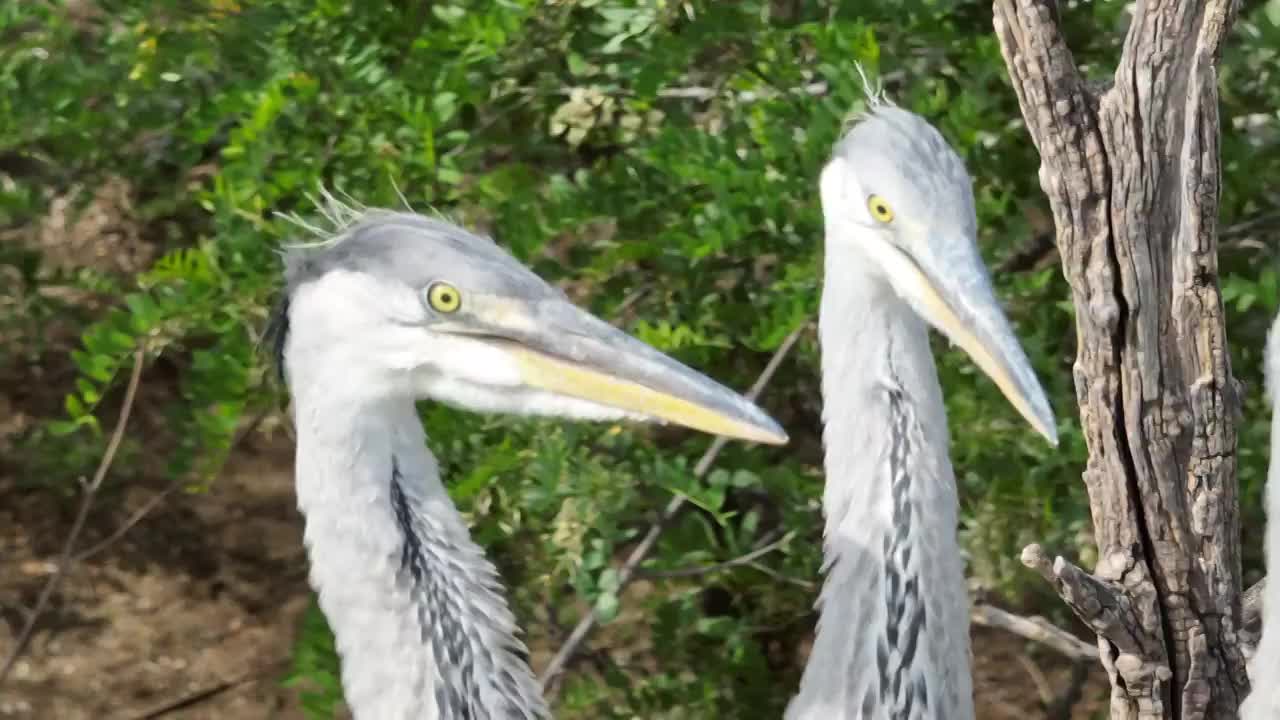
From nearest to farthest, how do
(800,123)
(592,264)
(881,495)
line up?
(881,495)
(800,123)
(592,264)

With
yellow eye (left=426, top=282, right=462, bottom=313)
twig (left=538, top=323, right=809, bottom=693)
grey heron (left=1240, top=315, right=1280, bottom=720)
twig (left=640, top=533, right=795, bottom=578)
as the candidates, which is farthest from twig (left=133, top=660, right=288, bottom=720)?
grey heron (left=1240, top=315, right=1280, bottom=720)

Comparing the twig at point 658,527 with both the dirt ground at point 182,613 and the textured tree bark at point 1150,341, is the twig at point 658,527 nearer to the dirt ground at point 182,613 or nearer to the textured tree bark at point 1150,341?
the textured tree bark at point 1150,341

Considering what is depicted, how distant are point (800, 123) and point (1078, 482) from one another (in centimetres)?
69

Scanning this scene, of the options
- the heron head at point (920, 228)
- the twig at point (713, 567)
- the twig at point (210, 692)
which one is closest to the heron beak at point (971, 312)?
the heron head at point (920, 228)

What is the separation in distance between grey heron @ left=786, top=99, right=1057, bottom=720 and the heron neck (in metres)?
0.42

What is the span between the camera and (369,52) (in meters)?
2.28

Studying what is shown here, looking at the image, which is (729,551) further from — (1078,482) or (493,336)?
(493,336)

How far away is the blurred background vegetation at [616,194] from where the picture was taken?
2.20 m

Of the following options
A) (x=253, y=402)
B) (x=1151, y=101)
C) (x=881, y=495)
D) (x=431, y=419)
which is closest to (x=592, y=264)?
(x=431, y=419)

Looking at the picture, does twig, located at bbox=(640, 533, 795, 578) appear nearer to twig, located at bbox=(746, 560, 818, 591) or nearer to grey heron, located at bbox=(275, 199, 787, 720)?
twig, located at bbox=(746, 560, 818, 591)

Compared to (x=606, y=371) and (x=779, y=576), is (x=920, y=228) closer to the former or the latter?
(x=606, y=371)

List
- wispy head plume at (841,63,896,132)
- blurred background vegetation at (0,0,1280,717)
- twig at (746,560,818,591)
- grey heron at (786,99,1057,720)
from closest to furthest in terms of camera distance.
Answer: grey heron at (786,99,1057,720), wispy head plume at (841,63,896,132), blurred background vegetation at (0,0,1280,717), twig at (746,560,818,591)

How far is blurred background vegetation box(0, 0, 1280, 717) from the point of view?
86.7 inches

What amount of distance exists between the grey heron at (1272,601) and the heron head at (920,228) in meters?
0.56
